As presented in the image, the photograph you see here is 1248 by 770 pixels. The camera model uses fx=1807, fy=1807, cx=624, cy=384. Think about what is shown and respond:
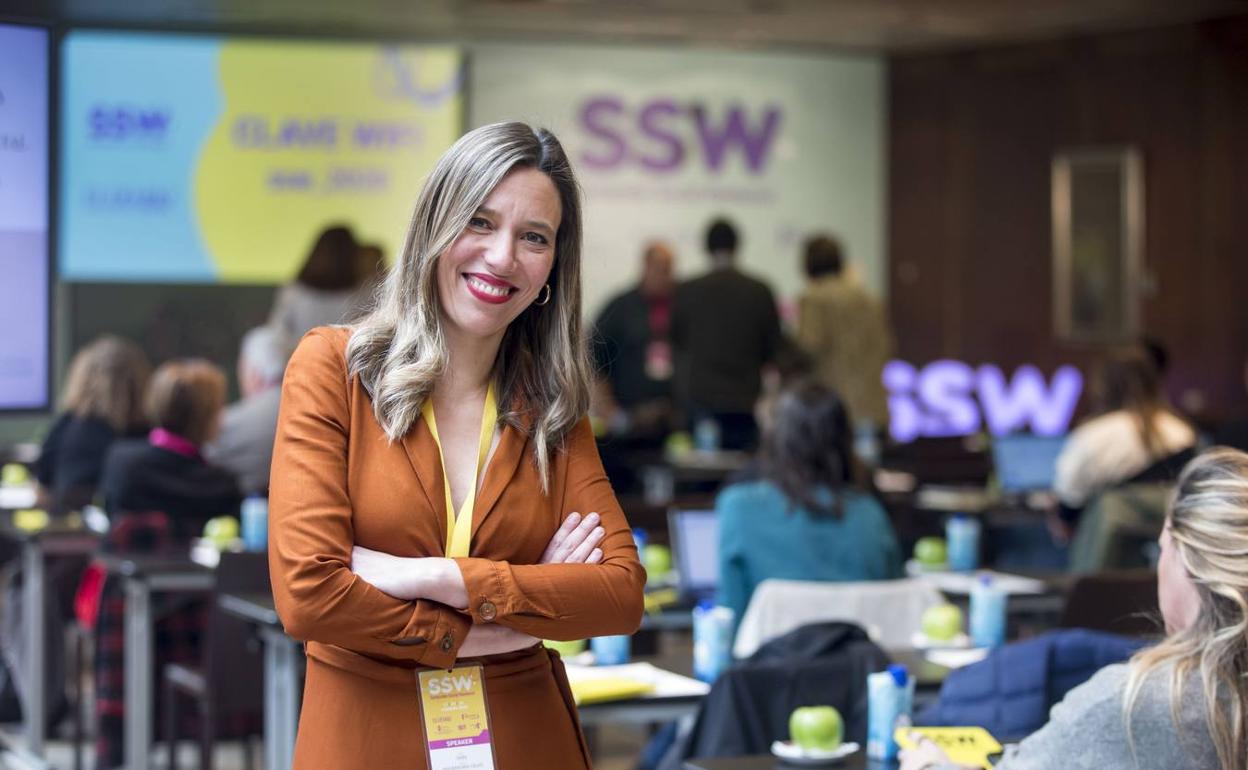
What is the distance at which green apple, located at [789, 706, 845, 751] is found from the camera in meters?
2.95

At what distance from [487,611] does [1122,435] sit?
5.07m

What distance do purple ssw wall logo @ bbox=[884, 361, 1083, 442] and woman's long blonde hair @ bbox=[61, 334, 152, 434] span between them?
20.6ft

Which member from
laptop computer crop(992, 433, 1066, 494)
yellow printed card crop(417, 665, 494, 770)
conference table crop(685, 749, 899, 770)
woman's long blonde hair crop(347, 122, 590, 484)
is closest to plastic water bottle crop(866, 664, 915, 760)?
conference table crop(685, 749, 899, 770)

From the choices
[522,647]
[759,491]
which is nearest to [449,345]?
[522,647]

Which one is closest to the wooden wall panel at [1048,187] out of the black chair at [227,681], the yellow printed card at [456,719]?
the black chair at [227,681]

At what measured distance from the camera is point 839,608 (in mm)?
4148

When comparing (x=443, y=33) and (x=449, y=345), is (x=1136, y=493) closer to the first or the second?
(x=449, y=345)

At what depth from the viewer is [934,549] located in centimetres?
560

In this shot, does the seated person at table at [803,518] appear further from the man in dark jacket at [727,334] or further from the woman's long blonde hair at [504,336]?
the man in dark jacket at [727,334]

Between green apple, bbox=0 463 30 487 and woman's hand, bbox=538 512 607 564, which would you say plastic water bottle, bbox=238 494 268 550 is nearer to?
green apple, bbox=0 463 30 487

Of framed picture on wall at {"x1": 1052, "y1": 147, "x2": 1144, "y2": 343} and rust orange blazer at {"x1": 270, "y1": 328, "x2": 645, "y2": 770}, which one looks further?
framed picture on wall at {"x1": 1052, "y1": 147, "x2": 1144, "y2": 343}

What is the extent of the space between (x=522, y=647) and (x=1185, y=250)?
10.0 metres

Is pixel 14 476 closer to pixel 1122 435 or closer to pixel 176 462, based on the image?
pixel 176 462

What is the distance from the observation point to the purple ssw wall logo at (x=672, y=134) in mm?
12516
